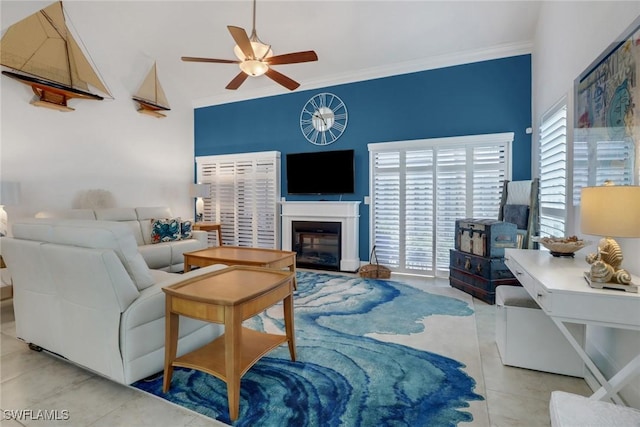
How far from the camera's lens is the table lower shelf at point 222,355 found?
71.0 inches

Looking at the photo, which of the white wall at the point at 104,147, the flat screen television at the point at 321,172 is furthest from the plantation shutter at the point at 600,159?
the white wall at the point at 104,147

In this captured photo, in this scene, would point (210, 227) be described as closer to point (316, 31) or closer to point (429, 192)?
point (316, 31)

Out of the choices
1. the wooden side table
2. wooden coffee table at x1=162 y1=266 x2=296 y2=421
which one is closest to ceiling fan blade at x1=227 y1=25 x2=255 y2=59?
wooden coffee table at x1=162 y1=266 x2=296 y2=421

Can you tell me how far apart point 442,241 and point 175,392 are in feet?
12.5

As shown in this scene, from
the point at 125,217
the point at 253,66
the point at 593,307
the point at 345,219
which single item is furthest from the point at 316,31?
the point at 593,307

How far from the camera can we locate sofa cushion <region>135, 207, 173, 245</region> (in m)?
4.76

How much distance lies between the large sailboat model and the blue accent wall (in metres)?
2.40

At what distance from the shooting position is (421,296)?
148 inches

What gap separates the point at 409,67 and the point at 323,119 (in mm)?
1559

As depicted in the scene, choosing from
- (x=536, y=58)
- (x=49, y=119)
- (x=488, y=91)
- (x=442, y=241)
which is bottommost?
(x=442, y=241)

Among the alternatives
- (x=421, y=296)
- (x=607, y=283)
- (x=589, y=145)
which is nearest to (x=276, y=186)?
(x=421, y=296)

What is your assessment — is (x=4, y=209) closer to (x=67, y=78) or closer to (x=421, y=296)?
(x=67, y=78)

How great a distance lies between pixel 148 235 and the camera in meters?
4.78

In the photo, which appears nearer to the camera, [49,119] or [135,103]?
[49,119]
